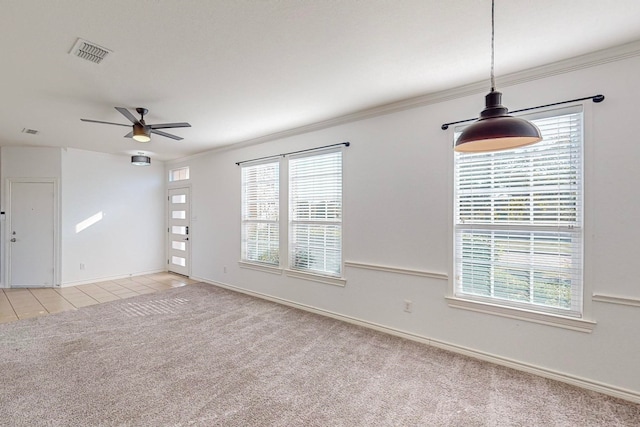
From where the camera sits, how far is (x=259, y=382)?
8.27 feet

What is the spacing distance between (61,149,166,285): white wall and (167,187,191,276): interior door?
13.4 inches

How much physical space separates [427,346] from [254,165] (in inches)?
148

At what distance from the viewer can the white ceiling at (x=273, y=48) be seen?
1874 millimetres

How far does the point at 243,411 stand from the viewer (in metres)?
2.15

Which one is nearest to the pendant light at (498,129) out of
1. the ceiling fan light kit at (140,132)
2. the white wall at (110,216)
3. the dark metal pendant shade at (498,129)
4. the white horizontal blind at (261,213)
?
the dark metal pendant shade at (498,129)

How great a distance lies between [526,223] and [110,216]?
24.2 feet

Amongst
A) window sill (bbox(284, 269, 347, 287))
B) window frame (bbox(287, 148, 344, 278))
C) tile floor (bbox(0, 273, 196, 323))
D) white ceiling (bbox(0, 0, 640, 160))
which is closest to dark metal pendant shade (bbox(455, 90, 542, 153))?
white ceiling (bbox(0, 0, 640, 160))

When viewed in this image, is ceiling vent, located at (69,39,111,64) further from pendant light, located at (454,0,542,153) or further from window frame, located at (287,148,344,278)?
pendant light, located at (454,0,542,153)

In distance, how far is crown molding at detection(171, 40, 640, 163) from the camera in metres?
2.33

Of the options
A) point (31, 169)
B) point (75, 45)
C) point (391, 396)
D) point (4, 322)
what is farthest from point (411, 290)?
point (31, 169)

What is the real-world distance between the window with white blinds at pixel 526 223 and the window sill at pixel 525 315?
0.05 m

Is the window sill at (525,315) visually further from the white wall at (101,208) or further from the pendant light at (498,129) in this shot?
the white wall at (101,208)

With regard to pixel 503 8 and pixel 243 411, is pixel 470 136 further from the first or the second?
pixel 243 411

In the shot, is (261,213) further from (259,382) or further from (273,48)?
(273,48)
